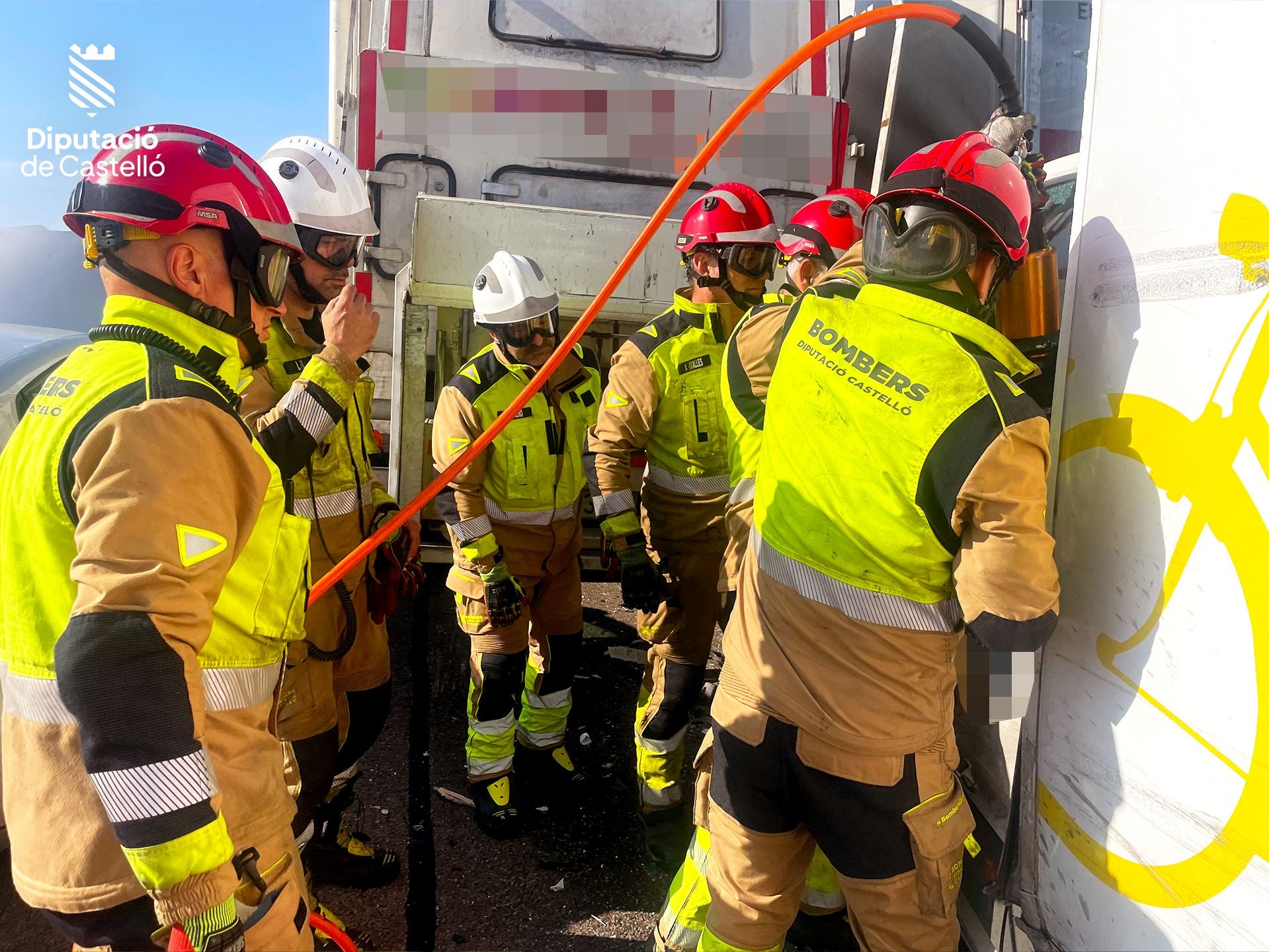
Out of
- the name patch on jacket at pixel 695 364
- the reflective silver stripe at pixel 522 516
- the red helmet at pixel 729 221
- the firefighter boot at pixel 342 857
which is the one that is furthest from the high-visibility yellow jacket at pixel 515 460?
the firefighter boot at pixel 342 857

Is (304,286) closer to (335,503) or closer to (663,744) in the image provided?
(335,503)

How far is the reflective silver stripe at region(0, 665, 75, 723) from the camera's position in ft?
4.06

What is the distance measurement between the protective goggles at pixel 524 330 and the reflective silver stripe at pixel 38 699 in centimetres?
205

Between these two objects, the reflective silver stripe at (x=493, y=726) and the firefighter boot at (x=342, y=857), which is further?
the reflective silver stripe at (x=493, y=726)

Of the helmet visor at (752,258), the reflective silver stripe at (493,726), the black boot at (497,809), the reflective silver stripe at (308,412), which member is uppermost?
the helmet visor at (752,258)

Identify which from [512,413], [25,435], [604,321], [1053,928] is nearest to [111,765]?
[25,435]

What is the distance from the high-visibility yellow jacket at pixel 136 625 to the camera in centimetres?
109

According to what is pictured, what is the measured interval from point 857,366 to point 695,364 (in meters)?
1.44

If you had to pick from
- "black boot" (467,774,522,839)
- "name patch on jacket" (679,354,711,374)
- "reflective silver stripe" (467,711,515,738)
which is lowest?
"black boot" (467,774,522,839)

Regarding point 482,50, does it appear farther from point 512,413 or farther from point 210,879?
point 210,879

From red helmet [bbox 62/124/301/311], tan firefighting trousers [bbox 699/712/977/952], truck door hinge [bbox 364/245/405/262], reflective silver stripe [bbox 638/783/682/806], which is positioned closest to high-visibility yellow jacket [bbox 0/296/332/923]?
red helmet [bbox 62/124/301/311]

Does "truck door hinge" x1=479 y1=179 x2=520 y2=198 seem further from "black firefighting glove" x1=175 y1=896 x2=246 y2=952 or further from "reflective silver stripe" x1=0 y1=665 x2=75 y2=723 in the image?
"black firefighting glove" x1=175 y1=896 x2=246 y2=952

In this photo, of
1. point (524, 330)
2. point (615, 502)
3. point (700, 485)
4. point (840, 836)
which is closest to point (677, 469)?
point (700, 485)

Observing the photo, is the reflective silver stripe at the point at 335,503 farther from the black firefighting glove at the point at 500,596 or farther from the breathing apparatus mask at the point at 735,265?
the breathing apparatus mask at the point at 735,265
